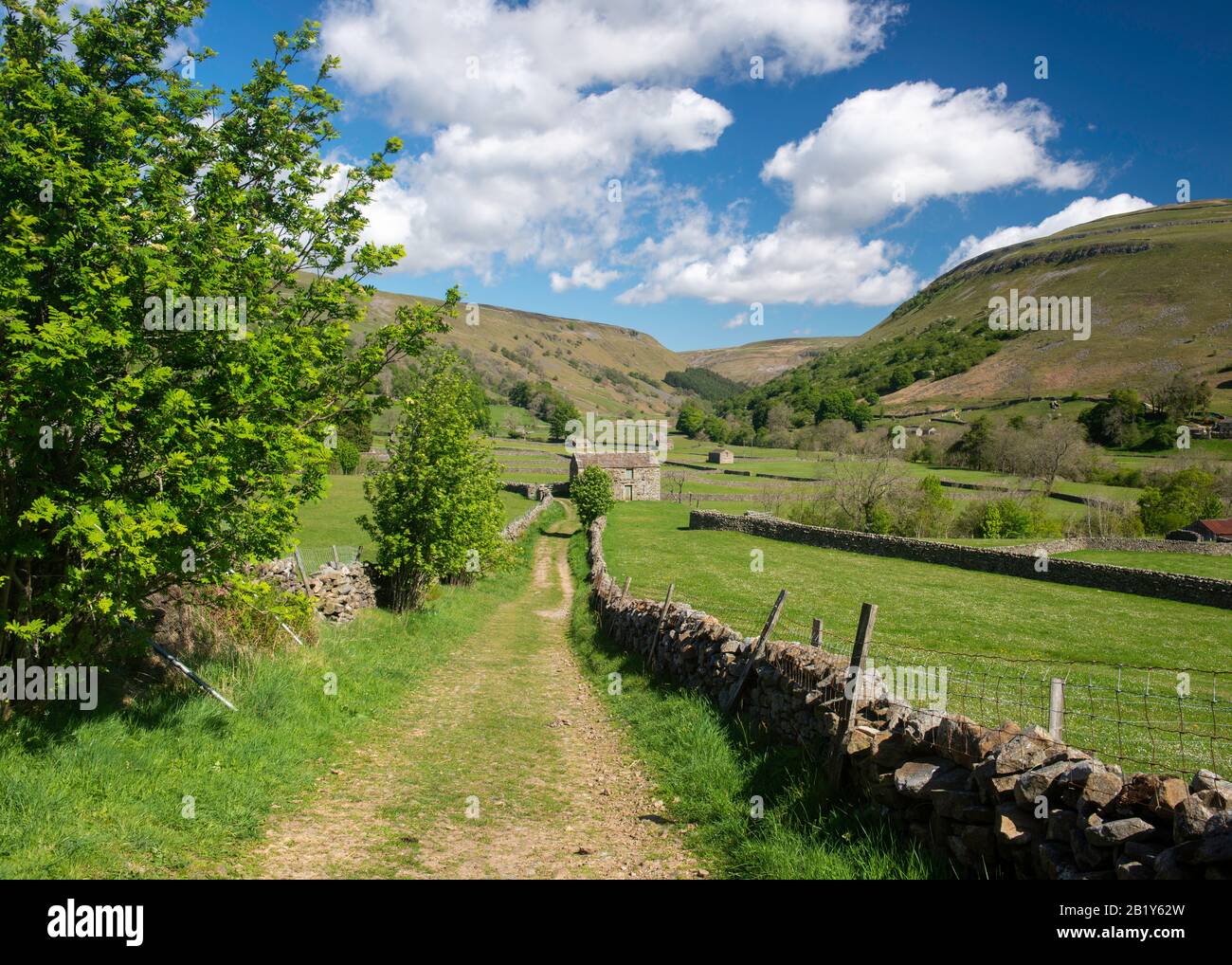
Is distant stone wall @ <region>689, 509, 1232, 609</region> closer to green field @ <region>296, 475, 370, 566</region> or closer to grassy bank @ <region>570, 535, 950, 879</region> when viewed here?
green field @ <region>296, 475, 370, 566</region>

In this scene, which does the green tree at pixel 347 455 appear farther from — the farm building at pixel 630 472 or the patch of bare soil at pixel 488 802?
the patch of bare soil at pixel 488 802

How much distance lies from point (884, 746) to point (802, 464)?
11282cm

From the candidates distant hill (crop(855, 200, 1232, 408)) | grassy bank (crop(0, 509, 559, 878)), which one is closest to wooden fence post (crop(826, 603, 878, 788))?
grassy bank (crop(0, 509, 559, 878))

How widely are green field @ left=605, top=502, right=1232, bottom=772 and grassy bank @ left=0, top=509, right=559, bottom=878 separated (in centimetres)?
793

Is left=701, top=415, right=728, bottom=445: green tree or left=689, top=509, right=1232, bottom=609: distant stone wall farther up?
left=701, top=415, right=728, bottom=445: green tree

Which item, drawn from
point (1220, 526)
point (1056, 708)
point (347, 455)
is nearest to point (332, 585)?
point (1056, 708)

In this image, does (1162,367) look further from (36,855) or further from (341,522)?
(36,855)

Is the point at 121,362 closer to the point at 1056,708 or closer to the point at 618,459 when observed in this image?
the point at 1056,708

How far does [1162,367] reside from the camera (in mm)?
118312

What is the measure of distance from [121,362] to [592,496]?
159 ft

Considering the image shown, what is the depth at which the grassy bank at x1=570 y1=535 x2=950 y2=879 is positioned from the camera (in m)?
6.02

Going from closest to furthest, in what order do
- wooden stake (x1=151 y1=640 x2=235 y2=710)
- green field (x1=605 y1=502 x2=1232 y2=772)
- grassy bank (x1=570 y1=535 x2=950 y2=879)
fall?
grassy bank (x1=570 y1=535 x2=950 y2=879) → wooden stake (x1=151 y1=640 x2=235 y2=710) → green field (x1=605 y1=502 x2=1232 y2=772)

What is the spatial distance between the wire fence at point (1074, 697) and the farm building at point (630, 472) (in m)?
60.4
